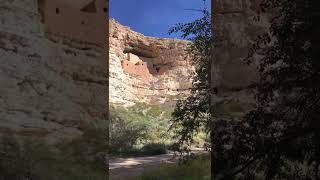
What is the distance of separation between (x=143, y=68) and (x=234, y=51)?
22483mm

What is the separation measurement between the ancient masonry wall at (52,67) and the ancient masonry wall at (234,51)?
1699mm

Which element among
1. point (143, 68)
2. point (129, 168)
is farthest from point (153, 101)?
point (129, 168)

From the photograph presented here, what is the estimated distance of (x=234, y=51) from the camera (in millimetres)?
5406

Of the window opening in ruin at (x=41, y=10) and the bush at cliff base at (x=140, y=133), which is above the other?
the window opening in ruin at (x=41, y=10)

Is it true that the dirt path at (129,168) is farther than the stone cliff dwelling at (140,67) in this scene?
No

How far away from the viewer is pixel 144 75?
27.5 m

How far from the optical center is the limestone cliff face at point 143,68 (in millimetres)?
25109

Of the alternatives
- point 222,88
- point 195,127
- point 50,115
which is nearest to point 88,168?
point 50,115

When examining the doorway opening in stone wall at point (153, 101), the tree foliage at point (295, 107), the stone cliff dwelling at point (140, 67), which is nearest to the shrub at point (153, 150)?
the doorway opening in stone wall at point (153, 101)

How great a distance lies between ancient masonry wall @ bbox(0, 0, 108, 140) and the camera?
5406 mm

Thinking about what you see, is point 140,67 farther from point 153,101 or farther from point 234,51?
point 234,51

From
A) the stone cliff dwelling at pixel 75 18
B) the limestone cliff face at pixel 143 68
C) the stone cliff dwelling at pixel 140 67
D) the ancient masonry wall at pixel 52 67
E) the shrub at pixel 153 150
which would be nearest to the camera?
the ancient masonry wall at pixel 52 67

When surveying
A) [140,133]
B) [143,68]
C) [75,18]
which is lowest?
[140,133]

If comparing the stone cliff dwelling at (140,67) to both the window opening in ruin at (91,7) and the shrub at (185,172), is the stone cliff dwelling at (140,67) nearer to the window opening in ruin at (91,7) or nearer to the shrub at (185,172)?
the shrub at (185,172)
